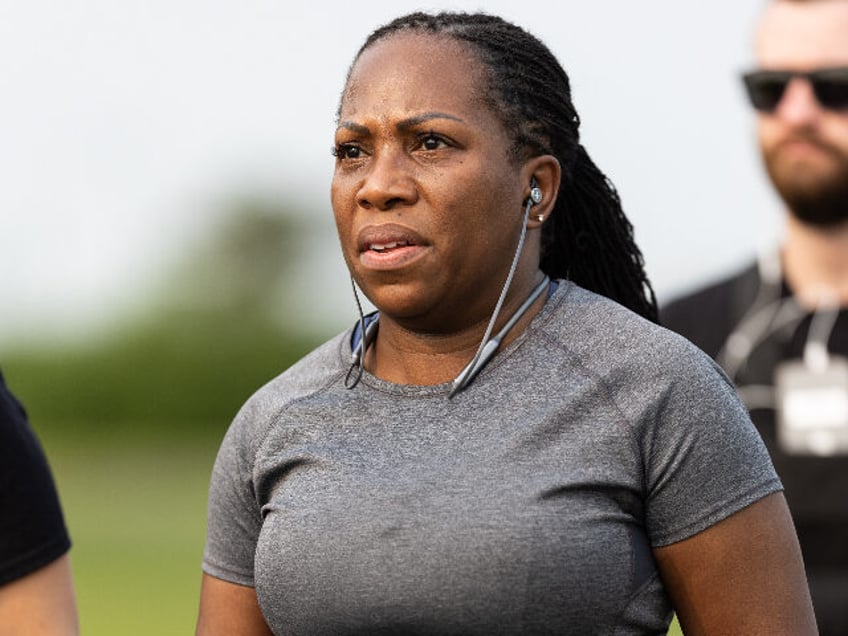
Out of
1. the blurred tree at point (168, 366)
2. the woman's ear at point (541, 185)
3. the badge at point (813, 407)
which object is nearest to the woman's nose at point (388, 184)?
the woman's ear at point (541, 185)

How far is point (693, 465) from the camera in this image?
3.15 m

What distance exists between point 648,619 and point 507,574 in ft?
0.90

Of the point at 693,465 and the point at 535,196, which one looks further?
the point at 535,196

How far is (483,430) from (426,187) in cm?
42

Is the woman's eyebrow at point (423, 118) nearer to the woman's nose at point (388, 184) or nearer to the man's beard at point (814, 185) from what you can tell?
the woman's nose at point (388, 184)

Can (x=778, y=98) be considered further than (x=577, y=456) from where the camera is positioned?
Yes

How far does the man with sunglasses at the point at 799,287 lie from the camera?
213 inches

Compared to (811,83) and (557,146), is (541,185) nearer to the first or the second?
(557,146)

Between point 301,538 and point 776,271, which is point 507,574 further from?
point 776,271

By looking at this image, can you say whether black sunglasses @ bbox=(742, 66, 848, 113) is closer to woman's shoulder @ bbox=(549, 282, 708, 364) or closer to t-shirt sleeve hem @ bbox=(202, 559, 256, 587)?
woman's shoulder @ bbox=(549, 282, 708, 364)

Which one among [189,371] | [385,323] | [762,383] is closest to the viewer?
[385,323]

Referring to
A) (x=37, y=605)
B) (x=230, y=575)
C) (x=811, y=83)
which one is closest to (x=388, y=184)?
(x=230, y=575)

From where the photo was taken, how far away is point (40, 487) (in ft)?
12.0

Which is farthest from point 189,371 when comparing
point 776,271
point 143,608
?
point 776,271
